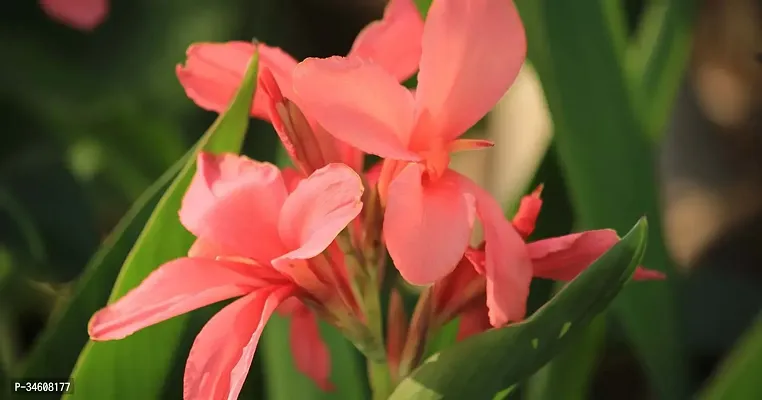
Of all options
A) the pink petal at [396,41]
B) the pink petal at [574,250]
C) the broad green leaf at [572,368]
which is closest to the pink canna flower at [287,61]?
the pink petal at [396,41]

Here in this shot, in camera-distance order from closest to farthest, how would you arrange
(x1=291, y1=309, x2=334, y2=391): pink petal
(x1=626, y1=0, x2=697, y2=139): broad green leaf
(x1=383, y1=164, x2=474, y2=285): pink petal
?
(x1=383, y1=164, x2=474, y2=285): pink petal
(x1=291, y1=309, x2=334, y2=391): pink petal
(x1=626, y1=0, x2=697, y2=139): broad green leaf

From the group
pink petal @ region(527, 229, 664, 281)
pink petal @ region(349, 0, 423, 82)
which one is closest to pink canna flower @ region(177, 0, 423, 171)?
pink petal @ region(349, 0, 423, 82)

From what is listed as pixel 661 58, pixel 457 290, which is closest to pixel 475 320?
pixel 457 290

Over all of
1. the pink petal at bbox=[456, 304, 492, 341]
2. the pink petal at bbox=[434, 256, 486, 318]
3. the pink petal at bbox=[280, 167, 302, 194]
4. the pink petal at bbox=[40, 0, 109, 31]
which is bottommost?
the pink petal at bbox=[456, 304, 492, 341]

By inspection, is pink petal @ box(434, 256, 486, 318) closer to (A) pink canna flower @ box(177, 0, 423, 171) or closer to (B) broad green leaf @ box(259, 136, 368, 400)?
(A) pink canna flower @ box(177, 0, 423, 171)

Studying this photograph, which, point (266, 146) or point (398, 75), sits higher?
point (398, 75)

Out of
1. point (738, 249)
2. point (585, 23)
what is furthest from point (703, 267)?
point (585, 23)

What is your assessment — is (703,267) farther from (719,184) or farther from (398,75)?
(398,75)
